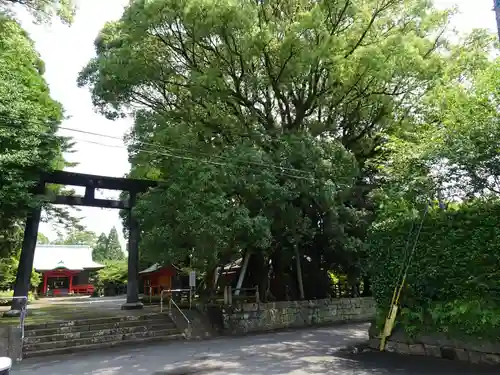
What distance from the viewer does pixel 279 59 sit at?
1307 cm

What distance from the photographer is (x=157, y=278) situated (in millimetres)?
25250

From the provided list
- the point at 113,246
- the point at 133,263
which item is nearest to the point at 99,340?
the point at 133,263

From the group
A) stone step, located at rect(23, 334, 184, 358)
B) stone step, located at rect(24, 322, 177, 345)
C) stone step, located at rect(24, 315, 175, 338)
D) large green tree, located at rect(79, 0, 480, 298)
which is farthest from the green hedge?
stone step, located at rect(24, 315, 175, 338)

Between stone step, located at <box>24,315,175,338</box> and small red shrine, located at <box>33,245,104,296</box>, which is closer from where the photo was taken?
stone step, located at <box>24,315,175,338</box>

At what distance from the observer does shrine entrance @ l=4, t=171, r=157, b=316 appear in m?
14.0

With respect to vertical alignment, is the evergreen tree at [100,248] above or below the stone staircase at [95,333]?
above

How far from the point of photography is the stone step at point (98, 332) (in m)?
10.6

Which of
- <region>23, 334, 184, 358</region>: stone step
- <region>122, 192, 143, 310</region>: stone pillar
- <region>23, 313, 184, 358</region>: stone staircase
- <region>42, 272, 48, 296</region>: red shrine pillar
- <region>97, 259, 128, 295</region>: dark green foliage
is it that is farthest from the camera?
<region>97, 259, 128, 295</region>: dark green foliage

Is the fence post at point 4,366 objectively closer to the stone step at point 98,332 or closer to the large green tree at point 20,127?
the stone step at point 98,332

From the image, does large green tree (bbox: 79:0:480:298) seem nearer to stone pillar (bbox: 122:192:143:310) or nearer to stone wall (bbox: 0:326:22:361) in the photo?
stone pillar (bbox: 122:192:143:310)

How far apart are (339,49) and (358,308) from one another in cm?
1117

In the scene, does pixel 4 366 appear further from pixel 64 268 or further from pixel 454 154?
pixel 64 268

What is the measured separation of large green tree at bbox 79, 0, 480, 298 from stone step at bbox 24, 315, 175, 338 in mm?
2360

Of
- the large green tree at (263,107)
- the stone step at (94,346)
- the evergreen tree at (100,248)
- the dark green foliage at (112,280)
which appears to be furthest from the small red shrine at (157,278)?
the evergreen tree at (100,248)
